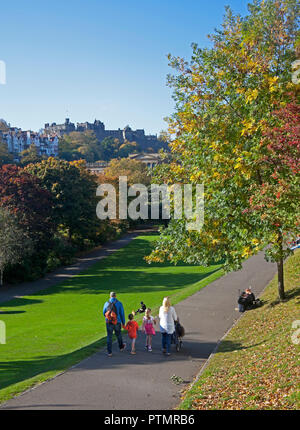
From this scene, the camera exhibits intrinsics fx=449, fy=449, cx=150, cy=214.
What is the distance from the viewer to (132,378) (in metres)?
9.90

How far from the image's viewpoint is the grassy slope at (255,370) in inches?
306

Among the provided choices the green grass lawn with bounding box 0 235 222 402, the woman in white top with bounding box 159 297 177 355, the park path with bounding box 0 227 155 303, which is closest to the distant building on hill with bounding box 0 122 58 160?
the park path with bounding box 0 227 155 303

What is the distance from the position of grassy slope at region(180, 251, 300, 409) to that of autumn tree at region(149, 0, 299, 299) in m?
2.14

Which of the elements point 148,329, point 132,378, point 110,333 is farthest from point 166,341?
point 132,378

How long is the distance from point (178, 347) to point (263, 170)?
19.6 feet

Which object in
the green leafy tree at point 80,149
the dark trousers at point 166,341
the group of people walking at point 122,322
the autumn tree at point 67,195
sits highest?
the green leafy tree at point 80,149

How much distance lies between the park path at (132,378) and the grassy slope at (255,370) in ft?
1.54

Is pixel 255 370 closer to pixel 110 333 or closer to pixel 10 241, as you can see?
pixel 110 333

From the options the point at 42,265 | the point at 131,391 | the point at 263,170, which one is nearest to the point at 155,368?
the point at 131,391

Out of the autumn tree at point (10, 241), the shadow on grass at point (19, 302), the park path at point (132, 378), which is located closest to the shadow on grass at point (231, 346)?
the park path at point (132, 378)

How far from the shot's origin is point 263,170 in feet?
46.0

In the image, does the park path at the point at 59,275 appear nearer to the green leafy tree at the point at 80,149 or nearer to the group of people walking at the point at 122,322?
the group of people walking at the point at 122,322

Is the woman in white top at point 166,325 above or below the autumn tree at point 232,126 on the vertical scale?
below
